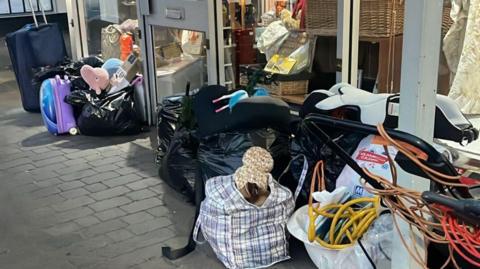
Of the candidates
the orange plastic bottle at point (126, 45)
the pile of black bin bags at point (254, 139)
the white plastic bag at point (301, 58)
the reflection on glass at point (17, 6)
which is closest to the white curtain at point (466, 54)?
the white plastic bag at point (301, 58)

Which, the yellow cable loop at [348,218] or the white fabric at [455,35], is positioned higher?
the white fabric at [455,35]

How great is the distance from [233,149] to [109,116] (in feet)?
6.66

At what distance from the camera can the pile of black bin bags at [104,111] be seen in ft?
15.5

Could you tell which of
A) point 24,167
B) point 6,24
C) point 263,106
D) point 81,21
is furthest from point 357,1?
point 6,24

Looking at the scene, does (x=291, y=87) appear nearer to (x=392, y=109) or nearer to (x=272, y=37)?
(x=272, y=37)

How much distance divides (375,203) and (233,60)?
7.25 ft

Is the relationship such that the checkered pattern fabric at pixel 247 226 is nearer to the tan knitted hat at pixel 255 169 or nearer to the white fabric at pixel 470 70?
the tan knitted hat at pixel 255 169

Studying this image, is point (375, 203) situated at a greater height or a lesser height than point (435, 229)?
lesser

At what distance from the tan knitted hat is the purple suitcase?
2.62 m

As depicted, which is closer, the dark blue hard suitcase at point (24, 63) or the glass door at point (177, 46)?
the glass door at point (177, 46)

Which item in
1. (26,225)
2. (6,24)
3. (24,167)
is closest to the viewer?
(26,225)

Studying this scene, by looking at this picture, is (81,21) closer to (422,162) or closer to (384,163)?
(384,163)

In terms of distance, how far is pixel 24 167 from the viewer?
13.9 ft

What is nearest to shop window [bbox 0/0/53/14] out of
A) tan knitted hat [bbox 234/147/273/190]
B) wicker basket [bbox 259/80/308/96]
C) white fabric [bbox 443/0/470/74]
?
wicker basket [bbox 259/80/308/96]
